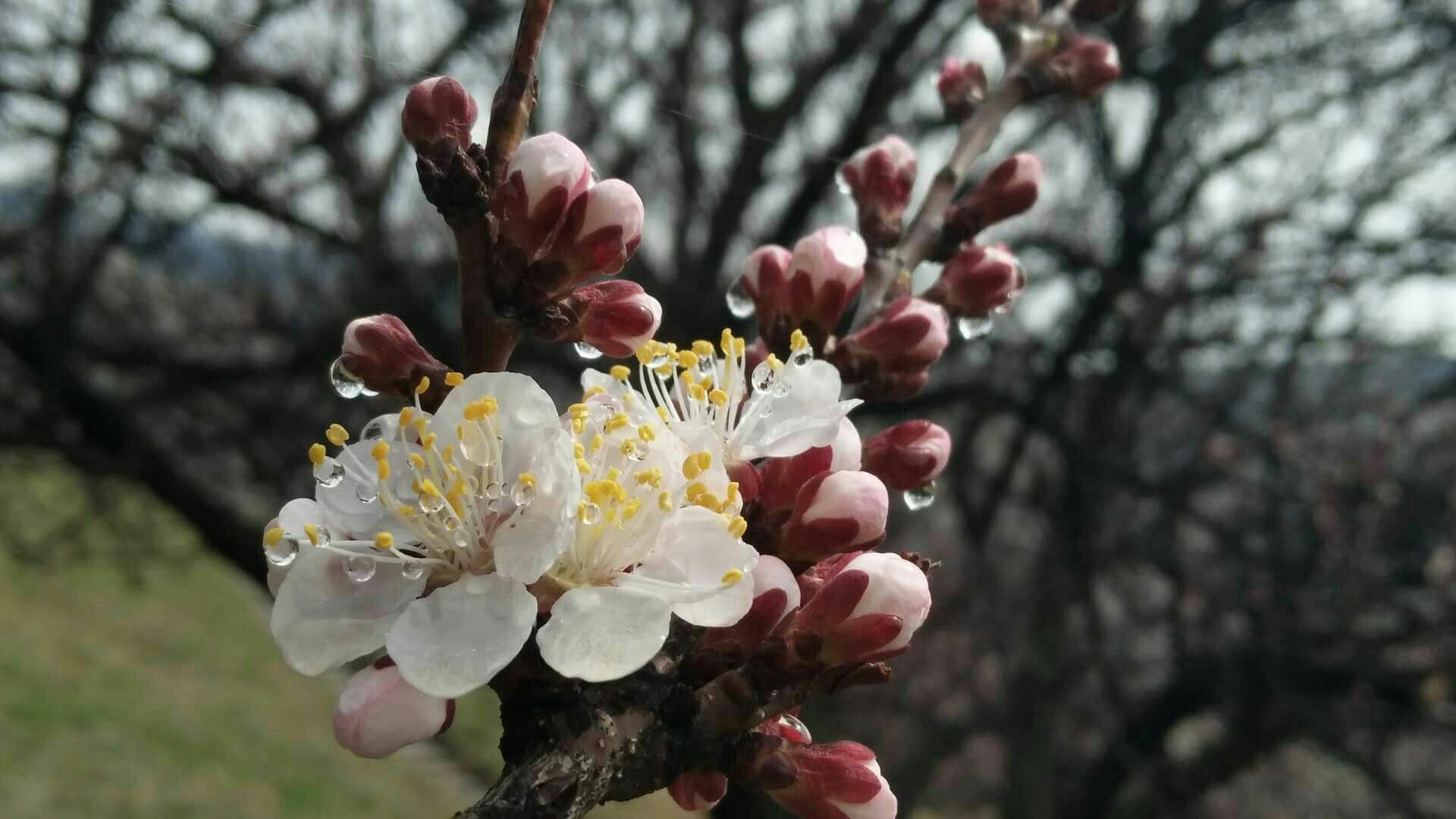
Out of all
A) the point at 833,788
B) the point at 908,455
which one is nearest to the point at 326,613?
the point at 833,788

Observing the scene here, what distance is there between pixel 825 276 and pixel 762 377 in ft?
0.54

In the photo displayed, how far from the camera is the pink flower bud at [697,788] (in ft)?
2.72

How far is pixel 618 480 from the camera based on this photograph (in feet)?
2.64

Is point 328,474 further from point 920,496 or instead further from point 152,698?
point 152,698

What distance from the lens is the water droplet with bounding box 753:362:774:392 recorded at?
0.95m

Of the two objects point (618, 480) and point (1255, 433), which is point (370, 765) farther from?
point (618, 480)

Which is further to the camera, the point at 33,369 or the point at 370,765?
the point at 370,765

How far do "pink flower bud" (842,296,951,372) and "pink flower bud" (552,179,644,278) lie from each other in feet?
1.16

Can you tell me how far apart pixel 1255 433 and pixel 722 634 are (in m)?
3.91

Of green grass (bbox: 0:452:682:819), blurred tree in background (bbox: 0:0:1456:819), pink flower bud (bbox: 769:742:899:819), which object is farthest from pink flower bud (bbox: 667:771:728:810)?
green grass (bbox: 0:452:682:819)

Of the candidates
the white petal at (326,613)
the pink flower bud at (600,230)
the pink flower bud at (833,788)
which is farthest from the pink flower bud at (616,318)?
the pink flower bud at (833,788)

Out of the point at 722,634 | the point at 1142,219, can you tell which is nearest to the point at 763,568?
the point at 722,634

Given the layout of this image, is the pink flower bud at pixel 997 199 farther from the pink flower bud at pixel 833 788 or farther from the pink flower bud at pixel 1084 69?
the pink flower bud at pixel 833 788

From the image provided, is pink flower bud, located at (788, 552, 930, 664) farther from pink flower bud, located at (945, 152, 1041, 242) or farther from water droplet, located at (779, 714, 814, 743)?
pink flower bud, located at (945, 152, 1041, 242)
